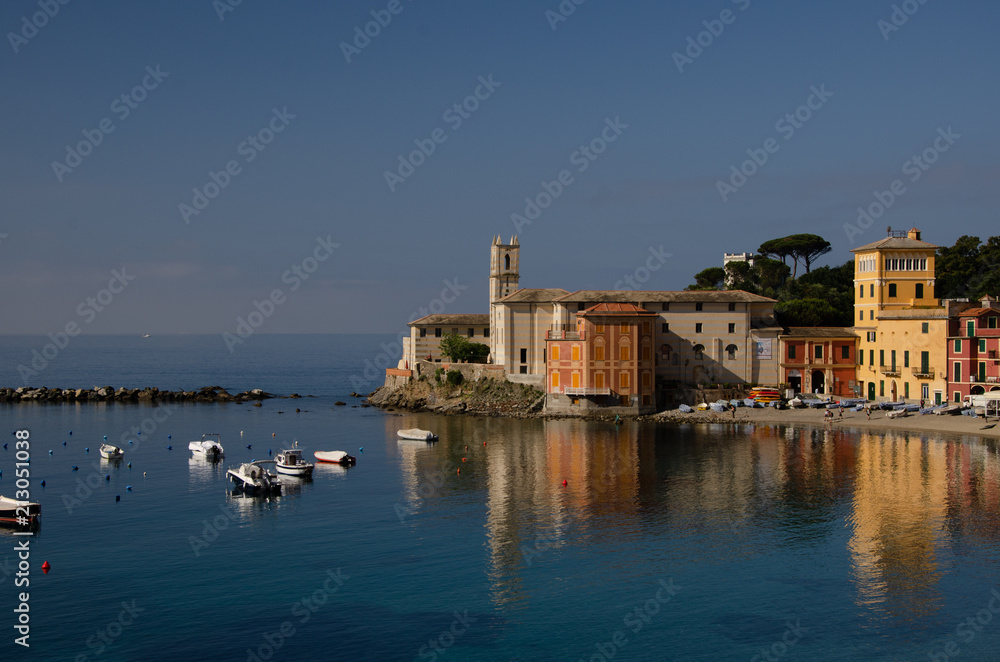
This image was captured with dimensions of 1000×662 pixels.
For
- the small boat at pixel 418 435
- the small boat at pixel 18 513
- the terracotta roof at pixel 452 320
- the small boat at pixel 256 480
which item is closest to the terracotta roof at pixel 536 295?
the terracotta roof at pixel 452 320

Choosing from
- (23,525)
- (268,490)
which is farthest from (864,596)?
(23,525)

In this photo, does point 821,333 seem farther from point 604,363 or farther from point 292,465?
point 292,465

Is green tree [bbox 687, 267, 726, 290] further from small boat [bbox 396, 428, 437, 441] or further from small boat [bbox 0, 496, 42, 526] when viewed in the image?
small boat [bbox 0, 496, 42, 526]

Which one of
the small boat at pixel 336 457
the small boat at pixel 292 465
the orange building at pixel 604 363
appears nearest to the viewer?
the small boat at pixel 292 465

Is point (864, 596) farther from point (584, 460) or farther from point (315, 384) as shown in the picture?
point (315, 384)

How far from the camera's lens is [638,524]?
4625cm

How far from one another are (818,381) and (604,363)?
2295 centimetres

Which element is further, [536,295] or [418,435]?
[536,295]

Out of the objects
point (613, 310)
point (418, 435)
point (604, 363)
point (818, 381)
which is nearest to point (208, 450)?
point (418, 435)

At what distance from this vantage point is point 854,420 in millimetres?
78000

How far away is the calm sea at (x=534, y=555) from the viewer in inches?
1262

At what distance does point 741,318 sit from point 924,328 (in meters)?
18.2

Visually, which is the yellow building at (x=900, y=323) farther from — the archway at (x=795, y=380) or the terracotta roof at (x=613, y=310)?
the terracotta roof at (x=613, y=310)

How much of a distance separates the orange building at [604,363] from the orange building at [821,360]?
14.8 meters
